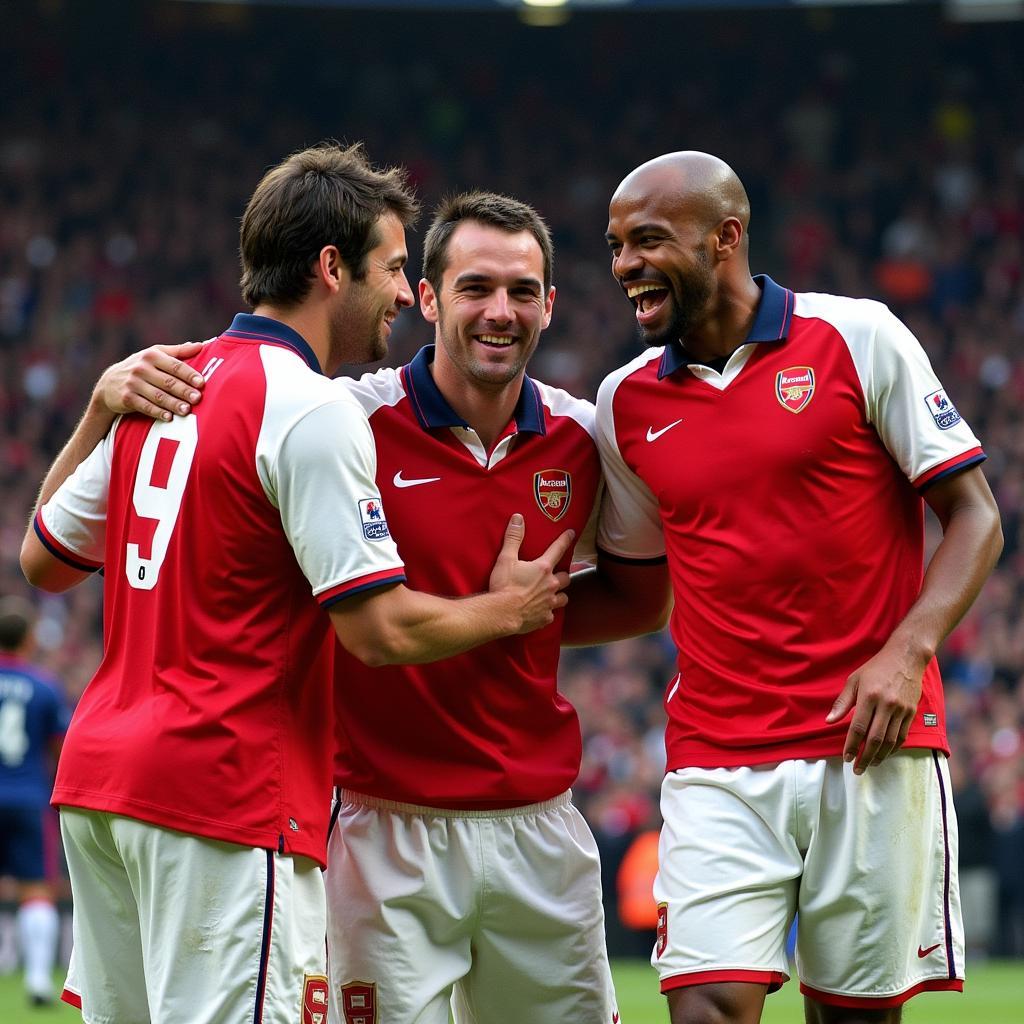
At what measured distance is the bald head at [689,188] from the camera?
4227 millimetres

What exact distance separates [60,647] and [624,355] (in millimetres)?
A: 8033

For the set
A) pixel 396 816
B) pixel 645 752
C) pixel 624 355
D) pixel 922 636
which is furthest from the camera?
pixel 624 355

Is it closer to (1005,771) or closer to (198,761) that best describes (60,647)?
(1005,771)

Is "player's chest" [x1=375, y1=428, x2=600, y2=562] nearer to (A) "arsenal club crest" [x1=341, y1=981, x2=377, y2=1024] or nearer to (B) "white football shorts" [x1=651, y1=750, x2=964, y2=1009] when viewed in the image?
(B) "white football shorts" [x1=651, y1=750, x2=964, y2=1009]

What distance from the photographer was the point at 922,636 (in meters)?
3.92

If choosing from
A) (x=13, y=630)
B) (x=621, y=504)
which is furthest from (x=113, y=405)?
(x=13, y=630)

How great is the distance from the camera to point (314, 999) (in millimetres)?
3555

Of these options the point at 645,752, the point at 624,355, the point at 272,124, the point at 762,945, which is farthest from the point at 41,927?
the point at 272,124

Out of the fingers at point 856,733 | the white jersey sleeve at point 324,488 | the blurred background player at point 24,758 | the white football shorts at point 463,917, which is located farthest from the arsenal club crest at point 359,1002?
the blurred background player at point 24,758

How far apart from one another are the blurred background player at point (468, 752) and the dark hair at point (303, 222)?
0.51 meters

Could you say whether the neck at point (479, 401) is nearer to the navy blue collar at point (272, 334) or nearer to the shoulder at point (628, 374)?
the shoulder at point (628, 374)

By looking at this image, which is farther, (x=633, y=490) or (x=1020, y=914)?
(x=1020, y=914)

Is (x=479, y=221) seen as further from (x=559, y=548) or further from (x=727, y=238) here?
(x=559, y=548)

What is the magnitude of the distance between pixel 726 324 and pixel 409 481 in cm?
90
